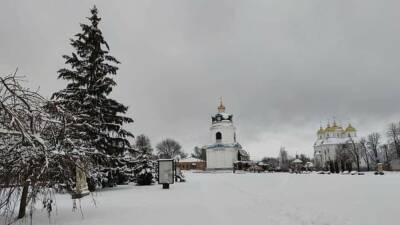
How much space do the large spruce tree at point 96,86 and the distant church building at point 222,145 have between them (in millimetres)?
61742

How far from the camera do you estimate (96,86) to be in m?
23.1

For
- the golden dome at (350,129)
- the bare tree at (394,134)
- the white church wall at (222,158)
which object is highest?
the golden dome at (350,129)

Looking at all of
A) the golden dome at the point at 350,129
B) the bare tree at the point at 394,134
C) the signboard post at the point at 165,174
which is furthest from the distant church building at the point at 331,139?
the signboard post at the point at 165,174

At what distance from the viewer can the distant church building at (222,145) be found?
85.2m

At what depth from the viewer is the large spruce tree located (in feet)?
74.7

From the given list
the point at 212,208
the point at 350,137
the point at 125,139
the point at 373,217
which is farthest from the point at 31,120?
the point at 350,137

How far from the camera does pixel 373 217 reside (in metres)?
8.45

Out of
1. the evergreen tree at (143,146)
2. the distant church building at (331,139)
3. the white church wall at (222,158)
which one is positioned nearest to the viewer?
the evergreen tree at (143,146)

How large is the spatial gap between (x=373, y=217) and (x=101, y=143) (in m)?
17.7

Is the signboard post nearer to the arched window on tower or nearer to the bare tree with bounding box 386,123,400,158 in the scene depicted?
the arched window on tower

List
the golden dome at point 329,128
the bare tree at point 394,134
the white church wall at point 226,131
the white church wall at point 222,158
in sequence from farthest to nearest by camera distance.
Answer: the golden dome at point 329,128, the white church wall at point 226,131, the white church wall at point 222,158, the bare tree at point 394,134

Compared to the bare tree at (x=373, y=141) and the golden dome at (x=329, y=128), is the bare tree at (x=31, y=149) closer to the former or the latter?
the bare tree at (x=373, y=141)

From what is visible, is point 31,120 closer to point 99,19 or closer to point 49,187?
point 49,187

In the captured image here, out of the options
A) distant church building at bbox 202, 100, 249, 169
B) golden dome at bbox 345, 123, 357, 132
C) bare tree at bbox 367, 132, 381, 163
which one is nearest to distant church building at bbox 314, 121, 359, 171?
golden dome at bbox 345, 123, 357, 132
